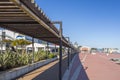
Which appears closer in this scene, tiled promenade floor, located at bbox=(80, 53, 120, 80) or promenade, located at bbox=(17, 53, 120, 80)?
promenade, located at bbox=(17, 53, 120, 80)

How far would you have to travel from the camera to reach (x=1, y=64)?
1797 cm

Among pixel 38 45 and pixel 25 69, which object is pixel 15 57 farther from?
pixel 38 45

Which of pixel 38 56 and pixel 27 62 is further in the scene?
pixel 38 56

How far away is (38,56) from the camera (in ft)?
115

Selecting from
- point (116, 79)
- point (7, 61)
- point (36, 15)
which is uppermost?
point (36, 15)

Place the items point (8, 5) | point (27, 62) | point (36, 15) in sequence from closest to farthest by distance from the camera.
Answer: point (8, 5), point (36, 15), point (27, 62)

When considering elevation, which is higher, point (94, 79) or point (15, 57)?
point (15, 57)

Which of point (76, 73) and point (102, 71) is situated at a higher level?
point (76, 73)

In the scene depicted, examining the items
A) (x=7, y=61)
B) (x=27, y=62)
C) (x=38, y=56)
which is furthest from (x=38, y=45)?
(x=7, y=61)

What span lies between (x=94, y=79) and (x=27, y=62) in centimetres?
723

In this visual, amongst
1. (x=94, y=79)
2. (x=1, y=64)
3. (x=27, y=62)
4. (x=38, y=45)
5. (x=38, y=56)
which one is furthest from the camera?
(x=38, y=45)

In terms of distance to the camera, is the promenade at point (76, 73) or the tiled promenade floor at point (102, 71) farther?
the tiled promenade floor at point (102, 71)

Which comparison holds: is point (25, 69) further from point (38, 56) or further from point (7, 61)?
point (38, 56)

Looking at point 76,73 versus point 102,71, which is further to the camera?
point 102,71
